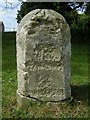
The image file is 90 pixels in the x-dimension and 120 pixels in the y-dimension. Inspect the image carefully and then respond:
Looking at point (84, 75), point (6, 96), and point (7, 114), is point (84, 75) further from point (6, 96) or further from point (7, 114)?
point (7, 114)

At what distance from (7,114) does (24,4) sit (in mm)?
15883

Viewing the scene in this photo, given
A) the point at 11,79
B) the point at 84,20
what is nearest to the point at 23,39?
the point at 11,79

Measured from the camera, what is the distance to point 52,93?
6.82 meters

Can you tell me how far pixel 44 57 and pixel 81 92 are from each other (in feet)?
4.79

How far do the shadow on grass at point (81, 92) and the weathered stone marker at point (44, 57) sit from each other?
59cm

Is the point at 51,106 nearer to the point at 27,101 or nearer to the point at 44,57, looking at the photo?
the point at 27,101

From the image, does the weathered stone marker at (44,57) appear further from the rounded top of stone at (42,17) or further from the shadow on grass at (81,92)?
the shadow on grass at (81,92)

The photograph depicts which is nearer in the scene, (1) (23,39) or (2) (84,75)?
(1) (23,39)

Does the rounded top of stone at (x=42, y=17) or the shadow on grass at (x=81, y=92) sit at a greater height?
the rounded top of stone at (x=42, y=17)

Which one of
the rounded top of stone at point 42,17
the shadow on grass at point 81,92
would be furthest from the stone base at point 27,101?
the rounded top of stone at point 42,17

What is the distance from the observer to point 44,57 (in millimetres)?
6762

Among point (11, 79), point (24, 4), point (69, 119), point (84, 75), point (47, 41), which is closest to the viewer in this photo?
point (69, 119)

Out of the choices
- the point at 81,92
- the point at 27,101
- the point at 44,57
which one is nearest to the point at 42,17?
the point at 44,57

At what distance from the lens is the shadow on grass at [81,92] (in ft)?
24.1
